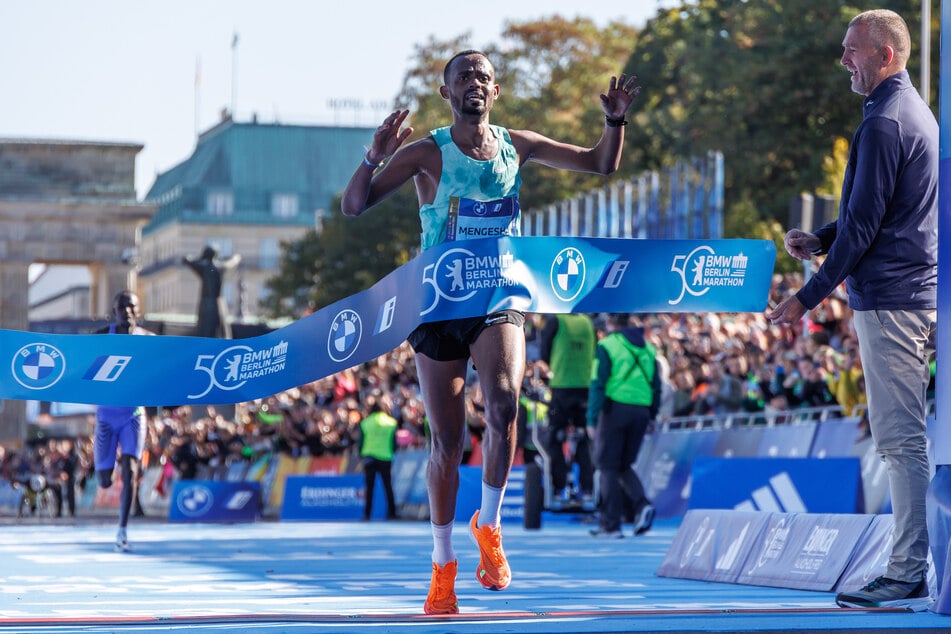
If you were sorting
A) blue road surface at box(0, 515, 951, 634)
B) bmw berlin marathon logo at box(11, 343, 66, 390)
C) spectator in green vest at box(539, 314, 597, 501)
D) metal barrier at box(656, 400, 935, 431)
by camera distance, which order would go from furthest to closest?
spectator in green vest at box(539, 314, 597, 501) < metal barrier at box(656, 400, 935, 431) < bmw berlin marathon logo at box(11, 343, 66, 390) < blue road surface at box(0, 515, 951, 634)

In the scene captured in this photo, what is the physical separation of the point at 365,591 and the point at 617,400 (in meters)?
7.17

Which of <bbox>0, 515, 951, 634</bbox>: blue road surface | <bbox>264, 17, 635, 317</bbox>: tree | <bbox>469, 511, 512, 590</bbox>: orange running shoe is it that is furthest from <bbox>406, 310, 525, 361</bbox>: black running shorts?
<bbox>264, 17, 635, 317</bbox>: tree

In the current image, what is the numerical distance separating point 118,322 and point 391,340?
22.4 feet

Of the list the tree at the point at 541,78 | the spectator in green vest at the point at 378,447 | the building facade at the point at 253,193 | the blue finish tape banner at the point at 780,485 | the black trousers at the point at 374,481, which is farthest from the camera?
the building facade at the point at 253,193

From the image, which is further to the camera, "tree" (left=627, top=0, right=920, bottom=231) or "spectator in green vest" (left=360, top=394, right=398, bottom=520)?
"tree" (left=627, top=0, right=920, bottom=231)

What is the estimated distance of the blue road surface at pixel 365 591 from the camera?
6332mm

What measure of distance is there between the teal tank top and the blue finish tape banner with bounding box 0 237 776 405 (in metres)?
0.22

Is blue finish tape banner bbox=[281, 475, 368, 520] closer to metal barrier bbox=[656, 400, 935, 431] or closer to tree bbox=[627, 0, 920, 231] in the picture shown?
metal barrier bbox=[656, 400, 935, 431]

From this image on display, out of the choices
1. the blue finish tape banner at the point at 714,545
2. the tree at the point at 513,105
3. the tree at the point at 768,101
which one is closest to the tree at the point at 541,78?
the tree at the point at 513,105

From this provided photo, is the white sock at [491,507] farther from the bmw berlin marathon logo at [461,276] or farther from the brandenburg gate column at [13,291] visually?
the brandenburg gate column at [13,291]

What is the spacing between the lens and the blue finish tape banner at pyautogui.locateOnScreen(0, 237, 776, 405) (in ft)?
24.1

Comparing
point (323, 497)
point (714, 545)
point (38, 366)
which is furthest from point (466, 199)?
point (323, 497)

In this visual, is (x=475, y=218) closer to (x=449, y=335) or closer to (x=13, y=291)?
(x=449, y=335)

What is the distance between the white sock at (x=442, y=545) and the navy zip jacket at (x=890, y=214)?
1733 mm
